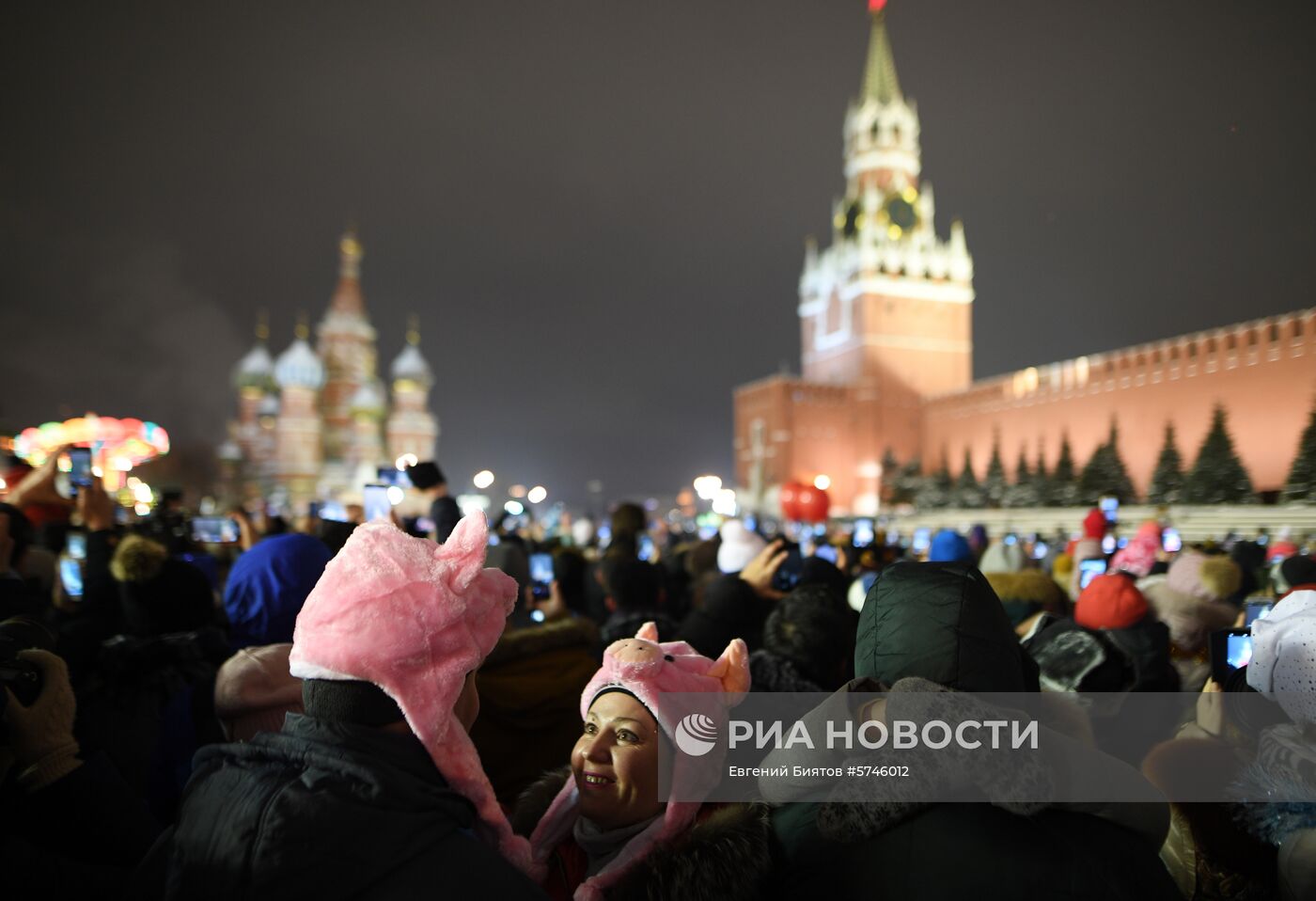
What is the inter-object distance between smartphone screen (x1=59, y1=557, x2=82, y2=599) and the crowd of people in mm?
1414

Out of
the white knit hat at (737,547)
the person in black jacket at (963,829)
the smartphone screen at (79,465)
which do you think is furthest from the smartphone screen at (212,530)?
the person in black jacket at (963,829)

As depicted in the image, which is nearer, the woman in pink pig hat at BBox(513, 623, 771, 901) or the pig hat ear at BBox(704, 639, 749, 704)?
the woman in pink pig hat at BBox(513, 623, 771, 901)

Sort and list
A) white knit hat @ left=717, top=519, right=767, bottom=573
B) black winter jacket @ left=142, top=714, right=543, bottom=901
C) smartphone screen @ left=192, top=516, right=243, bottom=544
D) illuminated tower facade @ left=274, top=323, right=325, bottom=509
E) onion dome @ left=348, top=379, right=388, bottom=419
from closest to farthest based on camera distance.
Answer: black winter jacket @ left=142, top=714, right=543, bottom=901 → white knit hat @ left=717, top=519, right=767, bottom=573 → smartphone screen @ left=192, top=516, right=243, bottom=544 → illuminated tower facade @ left=274, top=323, right=325, bottom=509 → onion dome @ left=348, top=379, right=388, bottom=419

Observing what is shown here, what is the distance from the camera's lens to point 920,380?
1816 inches

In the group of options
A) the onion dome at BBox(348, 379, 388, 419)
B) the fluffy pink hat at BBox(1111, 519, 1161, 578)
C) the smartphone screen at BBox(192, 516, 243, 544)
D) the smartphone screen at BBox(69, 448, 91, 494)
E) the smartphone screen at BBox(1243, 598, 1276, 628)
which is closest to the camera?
the smartphone screen at BBox(1243, 598, 1276, 628)

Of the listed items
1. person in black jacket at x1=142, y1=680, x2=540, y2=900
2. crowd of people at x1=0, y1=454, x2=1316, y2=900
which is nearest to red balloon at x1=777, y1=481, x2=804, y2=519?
crowd of people at x1=0, y1=454, x2=1316, y2=900

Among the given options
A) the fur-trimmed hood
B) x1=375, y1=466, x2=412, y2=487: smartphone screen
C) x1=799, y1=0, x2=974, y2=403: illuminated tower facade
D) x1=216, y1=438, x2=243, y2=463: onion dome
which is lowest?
the fur-trimmed hood

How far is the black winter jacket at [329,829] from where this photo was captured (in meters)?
0.98

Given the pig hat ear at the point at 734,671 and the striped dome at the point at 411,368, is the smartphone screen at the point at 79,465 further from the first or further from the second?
the striped dome at the point at 411,368

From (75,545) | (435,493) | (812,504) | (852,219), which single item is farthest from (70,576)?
(852,219)

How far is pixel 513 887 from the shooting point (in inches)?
40.6

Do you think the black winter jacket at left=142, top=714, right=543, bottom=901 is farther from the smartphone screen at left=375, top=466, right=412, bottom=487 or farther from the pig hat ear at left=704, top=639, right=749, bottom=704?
the smartphone screen at left=375, top=466, right=412, bottom=487

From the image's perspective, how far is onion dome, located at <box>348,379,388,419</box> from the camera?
38344 millimetres

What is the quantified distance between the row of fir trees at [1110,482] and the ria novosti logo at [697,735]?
1681 centimetres
